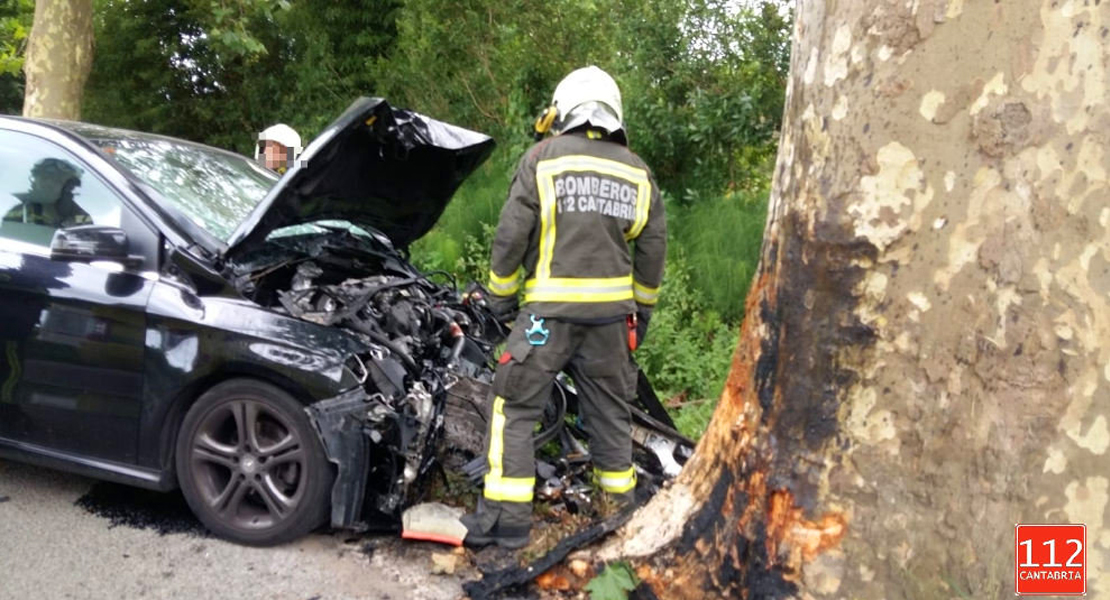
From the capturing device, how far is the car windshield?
14.8 ft

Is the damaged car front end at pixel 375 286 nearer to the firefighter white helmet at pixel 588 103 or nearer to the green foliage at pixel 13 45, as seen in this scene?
the firefighter white helmet at pixel 588 103

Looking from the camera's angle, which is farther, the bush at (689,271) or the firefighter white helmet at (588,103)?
the bush at (689,271)

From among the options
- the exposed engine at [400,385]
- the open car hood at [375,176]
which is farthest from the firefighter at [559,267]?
the open car hood at [375,176]

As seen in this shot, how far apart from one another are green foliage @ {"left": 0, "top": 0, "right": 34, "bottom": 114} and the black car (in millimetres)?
9660

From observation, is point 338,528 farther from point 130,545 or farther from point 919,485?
point 919,485

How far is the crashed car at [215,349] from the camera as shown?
4016 millimetres

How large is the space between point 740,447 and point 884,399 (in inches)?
22.6

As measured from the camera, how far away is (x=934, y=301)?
286 centimetres

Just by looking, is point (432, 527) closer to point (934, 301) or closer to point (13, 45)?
point (934, 301)

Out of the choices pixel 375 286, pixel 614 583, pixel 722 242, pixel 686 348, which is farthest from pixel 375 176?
pixel 722 242

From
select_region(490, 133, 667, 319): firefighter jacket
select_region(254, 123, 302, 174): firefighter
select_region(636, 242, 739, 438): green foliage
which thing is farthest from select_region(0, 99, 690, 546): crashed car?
select_region(254, 123, 302, 174): firefighter

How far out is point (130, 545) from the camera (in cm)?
411

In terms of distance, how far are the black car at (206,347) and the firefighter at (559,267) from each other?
367 mm

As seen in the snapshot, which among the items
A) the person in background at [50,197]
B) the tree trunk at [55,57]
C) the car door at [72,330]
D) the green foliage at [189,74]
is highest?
the green foliage at [189,74]
